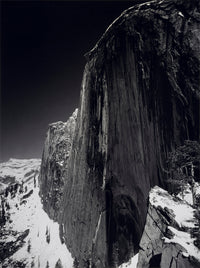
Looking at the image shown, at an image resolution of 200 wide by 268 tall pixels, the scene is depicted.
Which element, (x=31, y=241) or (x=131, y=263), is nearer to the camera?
(x=131, y=263)

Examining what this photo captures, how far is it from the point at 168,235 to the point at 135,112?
65.3ft

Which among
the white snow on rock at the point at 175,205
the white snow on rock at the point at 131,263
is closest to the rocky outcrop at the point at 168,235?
the white snow on rock at the point at 175,205

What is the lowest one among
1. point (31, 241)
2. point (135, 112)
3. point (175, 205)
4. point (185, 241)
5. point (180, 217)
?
point (31, 241)

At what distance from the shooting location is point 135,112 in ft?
115

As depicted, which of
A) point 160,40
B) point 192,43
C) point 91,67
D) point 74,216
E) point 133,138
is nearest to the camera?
point 192,43

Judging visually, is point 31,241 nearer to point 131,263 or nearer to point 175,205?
point 131,263

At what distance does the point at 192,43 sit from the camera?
28125 millimetres

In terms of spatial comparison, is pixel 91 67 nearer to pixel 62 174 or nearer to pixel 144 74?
pixel 144 74

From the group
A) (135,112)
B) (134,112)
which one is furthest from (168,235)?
(134,112)

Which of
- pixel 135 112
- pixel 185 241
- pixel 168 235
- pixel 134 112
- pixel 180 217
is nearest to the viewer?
pixel 185 241

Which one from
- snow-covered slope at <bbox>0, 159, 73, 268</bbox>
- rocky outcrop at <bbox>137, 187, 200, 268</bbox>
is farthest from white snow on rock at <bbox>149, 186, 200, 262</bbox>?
snow-covered slope at <bbox>0, 159, 73, 268</bbox>

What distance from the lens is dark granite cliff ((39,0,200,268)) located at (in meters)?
29.9

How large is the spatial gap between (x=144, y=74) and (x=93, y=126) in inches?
661

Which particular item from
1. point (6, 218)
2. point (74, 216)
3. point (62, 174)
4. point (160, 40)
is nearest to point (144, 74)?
point (160, 40)
